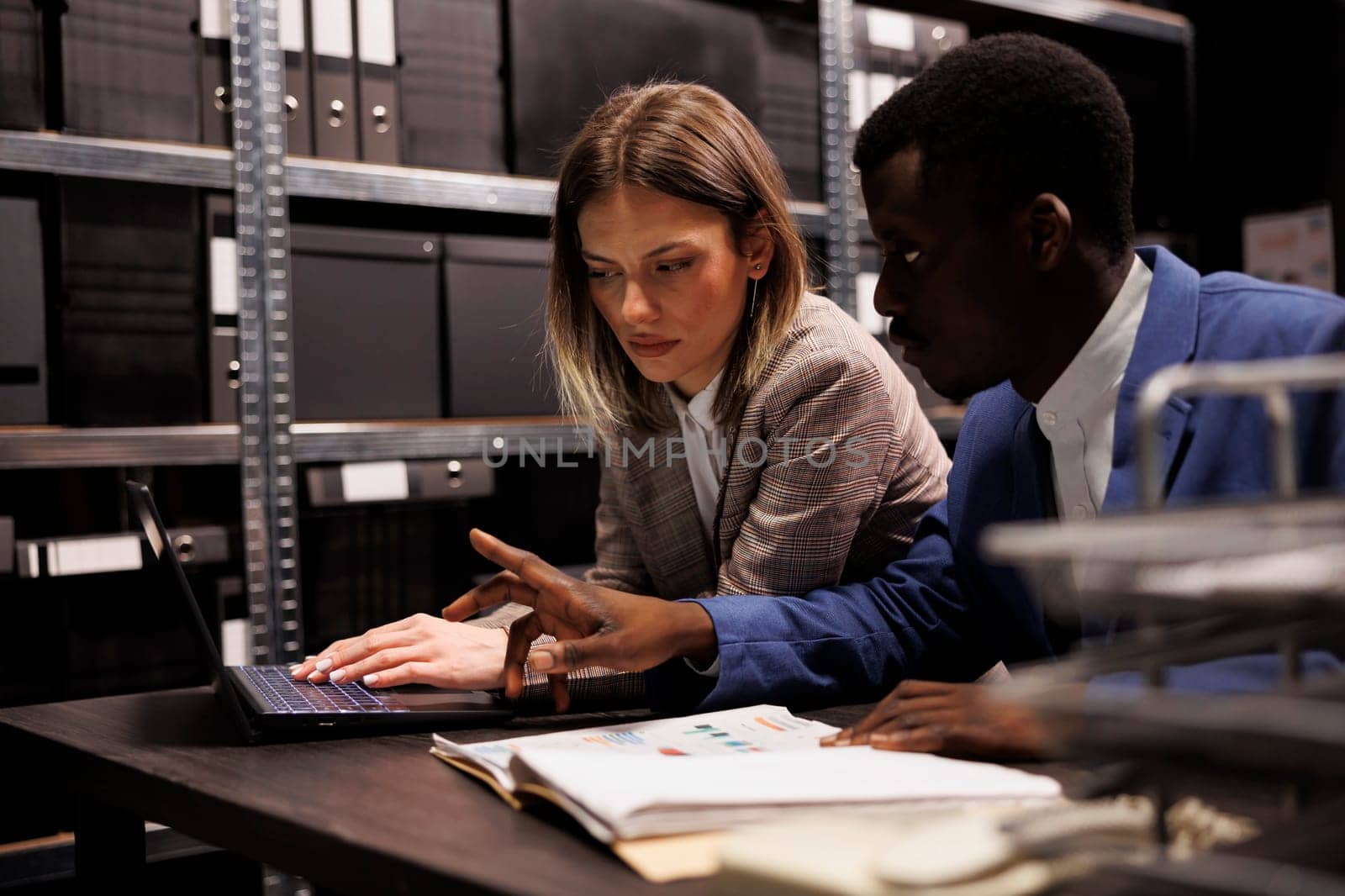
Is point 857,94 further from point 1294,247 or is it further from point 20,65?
point 20,65

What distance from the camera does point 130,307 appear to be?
1735 mm

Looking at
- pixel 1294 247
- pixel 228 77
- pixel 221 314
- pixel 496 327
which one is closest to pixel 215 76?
pixel 228 77

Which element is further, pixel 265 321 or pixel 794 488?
pixel 265 321

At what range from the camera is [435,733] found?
0.91 metres

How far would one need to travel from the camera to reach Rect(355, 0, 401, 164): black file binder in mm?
1926

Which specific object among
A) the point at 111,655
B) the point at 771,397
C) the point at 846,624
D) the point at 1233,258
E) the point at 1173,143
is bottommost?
the point at 111,655

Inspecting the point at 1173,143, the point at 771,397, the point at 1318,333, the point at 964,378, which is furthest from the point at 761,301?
the point at 1173,143

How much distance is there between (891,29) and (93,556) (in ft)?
5.69

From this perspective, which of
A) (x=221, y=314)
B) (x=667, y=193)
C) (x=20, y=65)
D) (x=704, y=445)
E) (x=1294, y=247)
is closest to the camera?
(x=667, y=193)

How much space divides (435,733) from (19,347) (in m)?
1.09

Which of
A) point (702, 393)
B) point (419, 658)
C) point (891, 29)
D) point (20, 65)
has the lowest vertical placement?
point (419, 658)

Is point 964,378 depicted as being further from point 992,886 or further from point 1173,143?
point 1173,143

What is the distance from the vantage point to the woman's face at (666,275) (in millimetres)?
1232

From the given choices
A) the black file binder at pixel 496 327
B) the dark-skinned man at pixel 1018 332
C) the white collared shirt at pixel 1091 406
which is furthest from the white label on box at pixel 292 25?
the white collared shirt at pixel 1091 406
